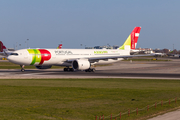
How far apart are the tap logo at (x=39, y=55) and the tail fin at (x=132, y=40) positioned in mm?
22340

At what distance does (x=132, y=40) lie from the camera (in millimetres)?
70688

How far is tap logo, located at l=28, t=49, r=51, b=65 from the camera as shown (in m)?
53.2

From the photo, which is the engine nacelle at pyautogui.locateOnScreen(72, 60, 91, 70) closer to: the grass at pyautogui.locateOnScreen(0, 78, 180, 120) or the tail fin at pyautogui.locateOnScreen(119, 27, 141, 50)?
the tail fin at pyautogui.locateOnScreen(119, 27, 141, 50)

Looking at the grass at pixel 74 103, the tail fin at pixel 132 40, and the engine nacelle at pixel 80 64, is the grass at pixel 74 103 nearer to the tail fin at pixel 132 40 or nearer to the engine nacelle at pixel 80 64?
the engine nacelle at pixel 80 64

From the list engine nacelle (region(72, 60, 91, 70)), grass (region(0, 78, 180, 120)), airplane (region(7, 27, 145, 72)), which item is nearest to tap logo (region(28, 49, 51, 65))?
airplane (region(7, 27, 145, 72))

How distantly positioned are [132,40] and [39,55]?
26764 millimetres

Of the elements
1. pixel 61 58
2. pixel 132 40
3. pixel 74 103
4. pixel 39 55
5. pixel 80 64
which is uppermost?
pixel 132 40

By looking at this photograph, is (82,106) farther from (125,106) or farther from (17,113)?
(17,113)

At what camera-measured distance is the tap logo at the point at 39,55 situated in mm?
53250

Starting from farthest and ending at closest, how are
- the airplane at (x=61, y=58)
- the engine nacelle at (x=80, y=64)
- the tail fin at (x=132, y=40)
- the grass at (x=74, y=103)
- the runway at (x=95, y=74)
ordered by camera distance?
the tail fin at (x=132, y=40)
the engine nacelle at (x=80, y=64)
the airplane at (x=61, y=58)
the runway at (x=95, y=74)
the grass at (x=74, y=103)

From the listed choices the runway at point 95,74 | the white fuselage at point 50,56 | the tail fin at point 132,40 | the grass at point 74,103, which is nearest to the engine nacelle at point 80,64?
the runway at point 95,74

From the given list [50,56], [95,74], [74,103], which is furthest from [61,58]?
[74,103]

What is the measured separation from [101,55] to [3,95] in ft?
130

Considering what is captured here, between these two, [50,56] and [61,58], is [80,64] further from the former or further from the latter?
[50,56]
